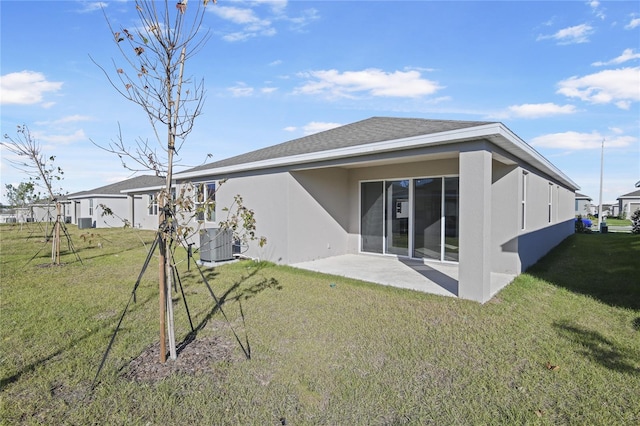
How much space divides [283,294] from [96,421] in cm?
394

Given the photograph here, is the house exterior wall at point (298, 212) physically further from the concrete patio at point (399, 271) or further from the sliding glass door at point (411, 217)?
the sliding glass door at point (411, 217)

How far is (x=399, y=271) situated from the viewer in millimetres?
8516

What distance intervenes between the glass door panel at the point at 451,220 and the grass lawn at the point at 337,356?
224cm

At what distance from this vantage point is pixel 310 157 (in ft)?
28.5

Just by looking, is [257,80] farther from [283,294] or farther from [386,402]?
[386,402]

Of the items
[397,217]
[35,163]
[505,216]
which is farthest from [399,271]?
[35,163]

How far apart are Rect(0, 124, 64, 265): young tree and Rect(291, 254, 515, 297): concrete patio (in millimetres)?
7655

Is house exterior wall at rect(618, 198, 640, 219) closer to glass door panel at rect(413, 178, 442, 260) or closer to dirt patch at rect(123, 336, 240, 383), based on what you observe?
glass door panel at rect(413, 178, 442, 260)

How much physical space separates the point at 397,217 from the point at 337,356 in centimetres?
697

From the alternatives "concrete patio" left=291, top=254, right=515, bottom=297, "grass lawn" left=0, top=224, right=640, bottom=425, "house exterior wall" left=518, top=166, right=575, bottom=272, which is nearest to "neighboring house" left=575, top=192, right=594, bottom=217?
"house exterior wall" left=518, top=166, right=575, bottom=272

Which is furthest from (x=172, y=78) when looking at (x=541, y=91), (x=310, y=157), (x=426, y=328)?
(x=541, y=91)

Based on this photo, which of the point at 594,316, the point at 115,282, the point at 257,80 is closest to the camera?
the point at 594,316

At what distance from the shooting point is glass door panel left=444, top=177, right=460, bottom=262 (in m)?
9.01

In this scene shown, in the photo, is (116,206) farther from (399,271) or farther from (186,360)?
(186,360)
